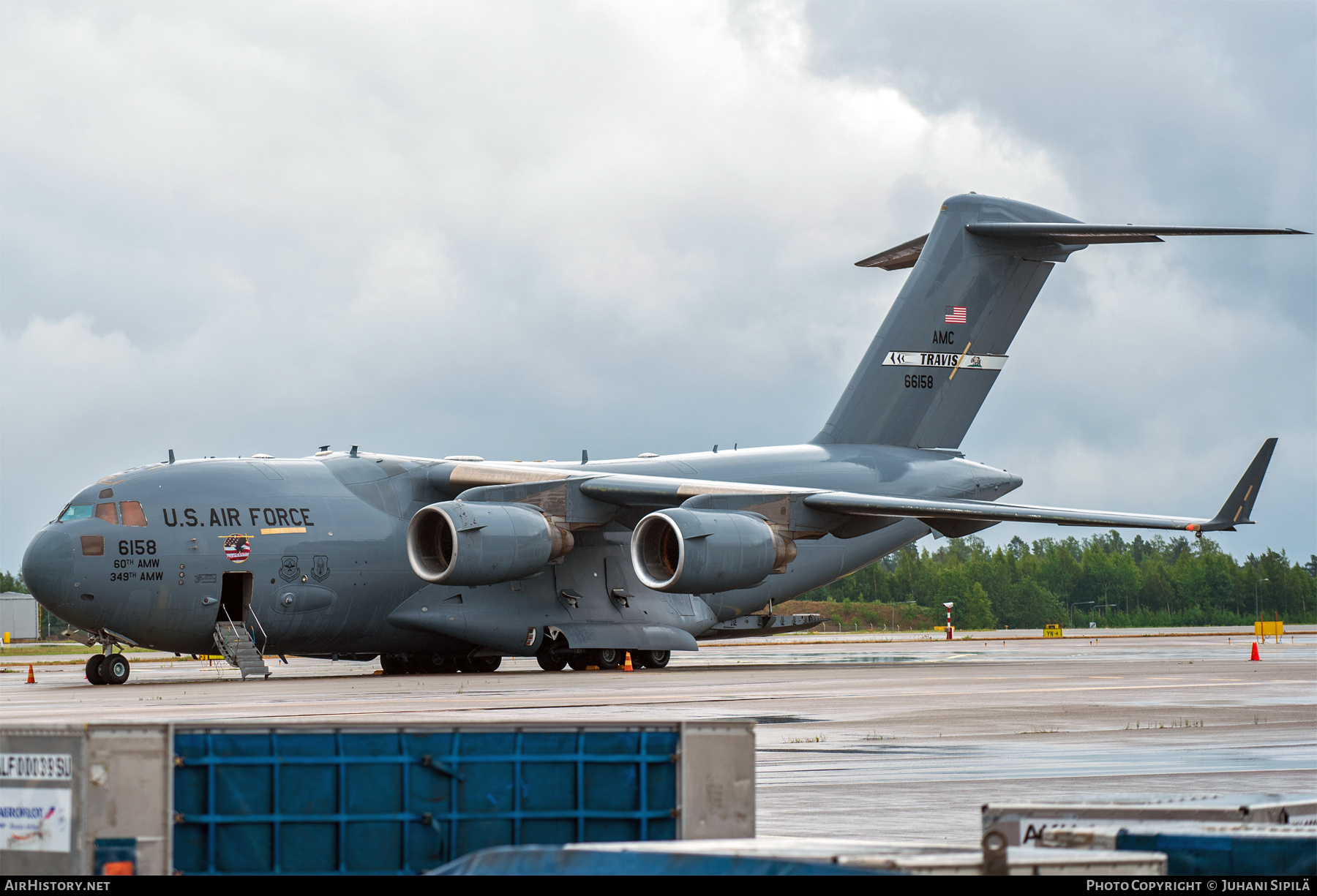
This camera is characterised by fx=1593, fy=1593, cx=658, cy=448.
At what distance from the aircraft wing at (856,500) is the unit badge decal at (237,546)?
512 cm

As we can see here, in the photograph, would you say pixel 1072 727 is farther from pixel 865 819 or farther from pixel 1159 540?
pixel 1159 540

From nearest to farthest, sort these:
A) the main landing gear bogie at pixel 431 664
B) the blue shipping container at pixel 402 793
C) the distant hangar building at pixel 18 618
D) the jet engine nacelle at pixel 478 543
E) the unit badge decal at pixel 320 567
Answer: the blue shipping container at pixel 402 793, the jet engine nacelle at pixel 478 543, the unit badge decal at pixel 320 567, the main landing gear bogie at pixel 431 664, the distant hangar building at pixel 18 618

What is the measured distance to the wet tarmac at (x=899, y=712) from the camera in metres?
9.22

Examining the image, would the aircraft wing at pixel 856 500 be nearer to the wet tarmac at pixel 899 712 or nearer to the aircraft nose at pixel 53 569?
the wet tarmac at pixel 899 712

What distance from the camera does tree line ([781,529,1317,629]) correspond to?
81250mm

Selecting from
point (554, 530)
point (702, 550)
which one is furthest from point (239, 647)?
point (702, 550)

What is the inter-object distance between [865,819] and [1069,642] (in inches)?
1546

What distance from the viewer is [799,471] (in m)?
28.0

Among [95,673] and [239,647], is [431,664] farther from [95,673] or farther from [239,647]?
[95,673]

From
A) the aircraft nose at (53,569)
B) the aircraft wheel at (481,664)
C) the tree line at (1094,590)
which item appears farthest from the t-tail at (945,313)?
the tree line at (1094,590)

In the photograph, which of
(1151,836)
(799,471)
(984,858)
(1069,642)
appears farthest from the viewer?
(1069,642)

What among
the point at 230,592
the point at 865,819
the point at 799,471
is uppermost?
the point at 799,471

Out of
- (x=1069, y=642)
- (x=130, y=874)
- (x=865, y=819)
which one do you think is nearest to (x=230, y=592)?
(x=865, y=819)

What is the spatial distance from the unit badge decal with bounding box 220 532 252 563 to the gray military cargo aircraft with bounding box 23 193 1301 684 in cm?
5
